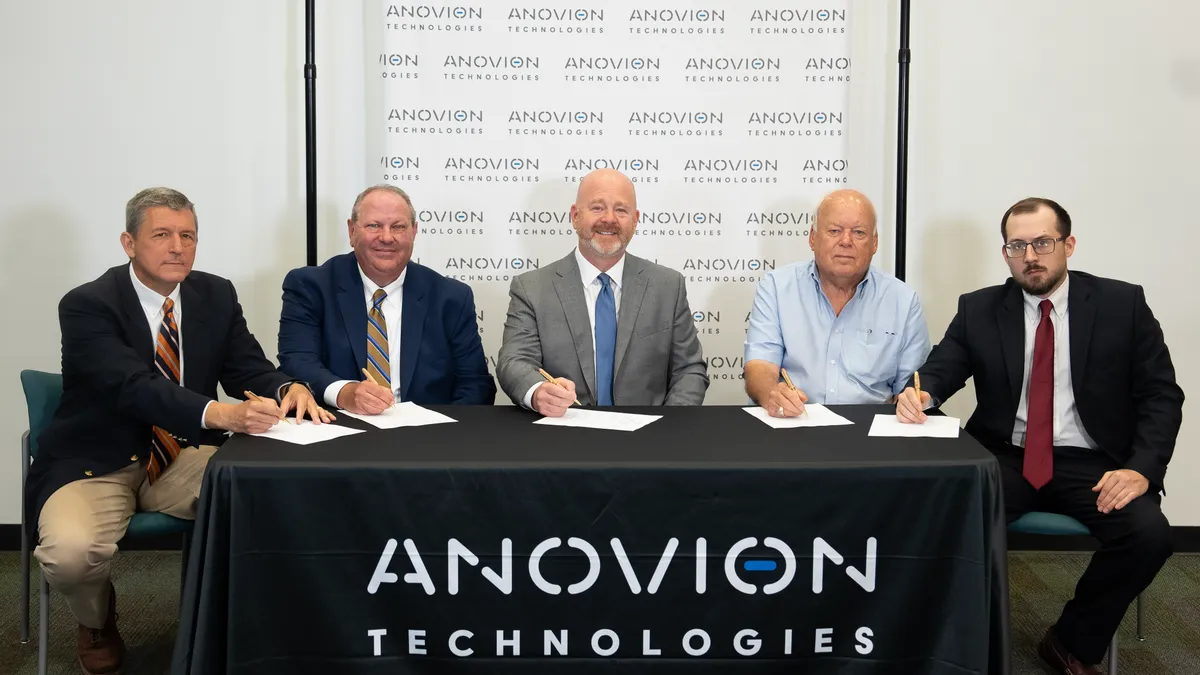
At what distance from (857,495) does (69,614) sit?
97.6 inches

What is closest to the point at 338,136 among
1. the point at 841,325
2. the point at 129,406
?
the point at 129,406

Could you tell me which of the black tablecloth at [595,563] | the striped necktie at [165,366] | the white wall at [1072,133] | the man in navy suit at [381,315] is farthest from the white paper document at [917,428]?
the striped necktie at [165,366]

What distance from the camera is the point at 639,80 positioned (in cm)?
346

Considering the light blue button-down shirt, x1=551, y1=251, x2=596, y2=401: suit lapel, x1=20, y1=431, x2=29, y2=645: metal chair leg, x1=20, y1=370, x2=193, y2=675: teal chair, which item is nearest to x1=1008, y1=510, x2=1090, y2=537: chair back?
the light blue button-down shirt

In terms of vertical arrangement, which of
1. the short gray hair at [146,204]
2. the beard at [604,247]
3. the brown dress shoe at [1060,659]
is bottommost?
the brown dress shoe at [1060,659]

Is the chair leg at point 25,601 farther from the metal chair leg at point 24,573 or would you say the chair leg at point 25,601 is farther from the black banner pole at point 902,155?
the black banner pole at point 902,155

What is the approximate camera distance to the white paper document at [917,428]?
217 cm

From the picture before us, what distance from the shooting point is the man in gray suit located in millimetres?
2971

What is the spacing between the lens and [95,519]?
2.43 meters

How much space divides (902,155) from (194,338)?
8.15 feet

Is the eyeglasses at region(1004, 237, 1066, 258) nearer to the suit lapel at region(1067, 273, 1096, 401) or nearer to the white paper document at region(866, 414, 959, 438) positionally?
the suit lapel at region(1067, 273, 1096, 401)

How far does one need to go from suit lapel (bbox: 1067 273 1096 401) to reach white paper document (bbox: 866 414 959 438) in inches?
24.0

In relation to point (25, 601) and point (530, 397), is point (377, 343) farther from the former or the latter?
point (25, 601)

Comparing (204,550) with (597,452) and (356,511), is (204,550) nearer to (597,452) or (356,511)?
(356,511)
